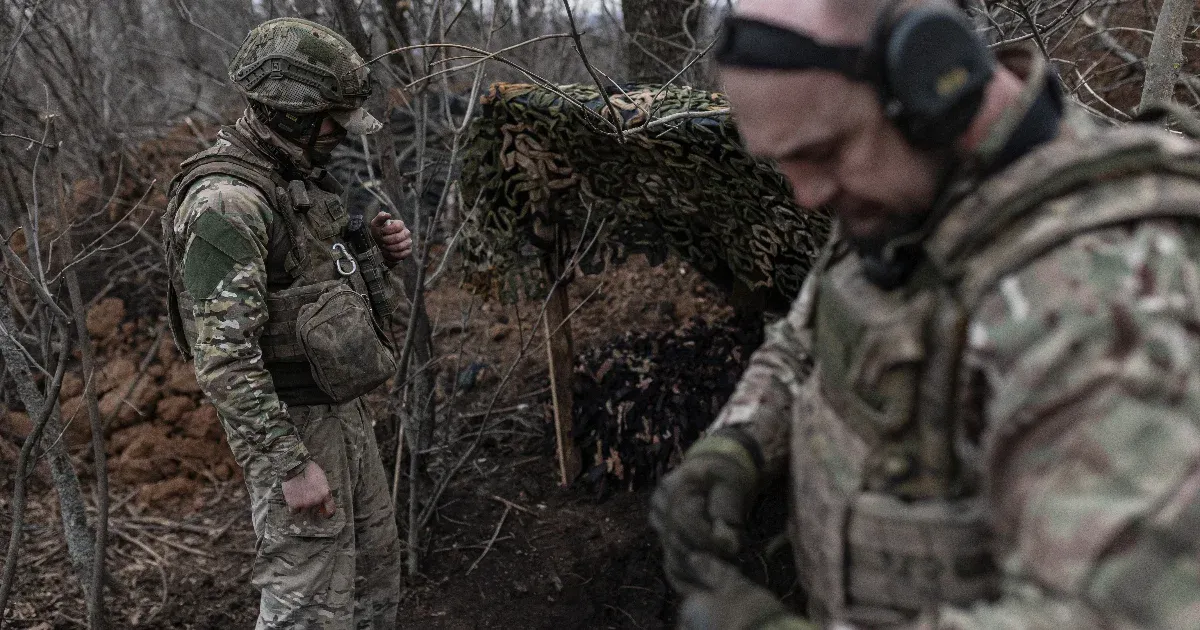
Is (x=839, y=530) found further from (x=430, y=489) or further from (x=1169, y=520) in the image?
(x=430, y=489)

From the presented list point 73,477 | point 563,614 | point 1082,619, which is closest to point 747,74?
point 1082,619

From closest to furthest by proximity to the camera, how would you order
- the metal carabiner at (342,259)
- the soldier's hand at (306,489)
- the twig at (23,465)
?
the soldier's hand at (306,489) < the metal carabiner at (342,259) < the twig at (23,465)

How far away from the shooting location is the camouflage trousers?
9.05 feet

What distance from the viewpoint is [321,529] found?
2.79m

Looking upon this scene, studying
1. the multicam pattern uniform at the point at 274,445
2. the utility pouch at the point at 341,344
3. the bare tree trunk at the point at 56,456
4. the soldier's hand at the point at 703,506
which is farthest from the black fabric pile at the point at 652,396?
the soldier's hand at the point at 703,506

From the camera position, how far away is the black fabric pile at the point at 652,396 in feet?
14.4

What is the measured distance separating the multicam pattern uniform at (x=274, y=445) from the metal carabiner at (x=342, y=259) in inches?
9.7

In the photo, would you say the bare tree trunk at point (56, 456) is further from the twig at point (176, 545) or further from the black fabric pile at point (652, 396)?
the black fabric pile at point (652, 396)

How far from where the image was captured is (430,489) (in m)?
4.71

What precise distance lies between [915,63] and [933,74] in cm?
3

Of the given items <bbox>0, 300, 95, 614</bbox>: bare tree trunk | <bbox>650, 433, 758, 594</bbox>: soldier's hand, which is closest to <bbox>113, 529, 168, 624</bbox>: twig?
<bbox>0, 300, 95, 614</bbox>: bare tree trunk

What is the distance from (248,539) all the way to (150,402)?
4.65 ft

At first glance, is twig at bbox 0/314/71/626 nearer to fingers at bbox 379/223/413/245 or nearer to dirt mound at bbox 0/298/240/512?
fingers at bbox 379/223/413/245

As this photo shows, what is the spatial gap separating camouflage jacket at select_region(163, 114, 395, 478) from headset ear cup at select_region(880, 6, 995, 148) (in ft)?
6.40
